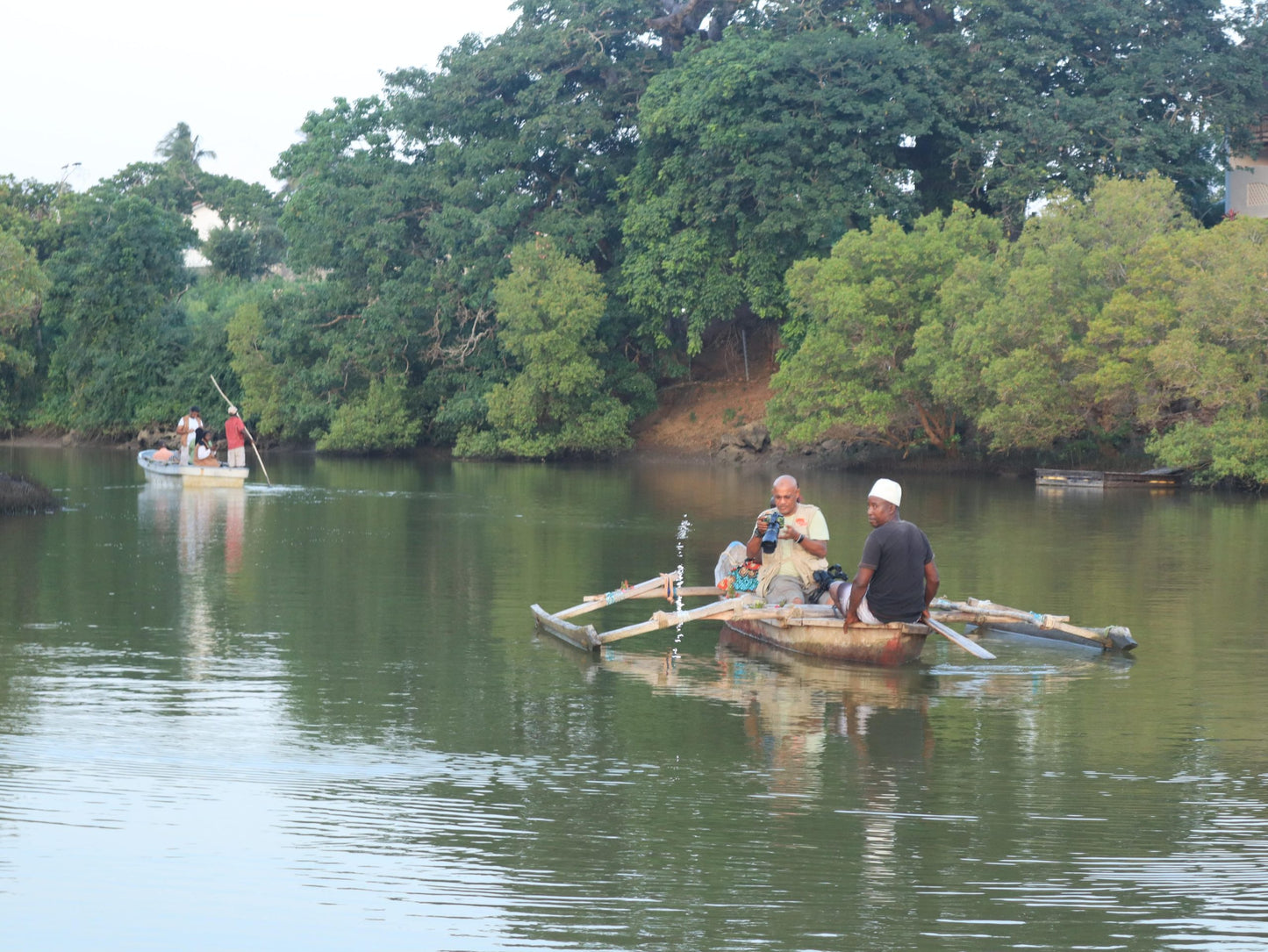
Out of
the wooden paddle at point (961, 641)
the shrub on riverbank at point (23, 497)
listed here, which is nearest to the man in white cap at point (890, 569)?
the wooden paddle at point (961, 641)

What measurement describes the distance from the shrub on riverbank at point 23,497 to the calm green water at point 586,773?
22.7 feet

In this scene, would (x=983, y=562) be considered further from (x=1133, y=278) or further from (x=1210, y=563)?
(x=1133, y=278)

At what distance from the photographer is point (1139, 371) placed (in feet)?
120

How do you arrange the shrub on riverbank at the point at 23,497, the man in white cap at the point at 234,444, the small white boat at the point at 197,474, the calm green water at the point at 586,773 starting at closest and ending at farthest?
the calm green water at the point at 586,773, the shrub on riverbank at the point at 23,497, the small white boat at the point at 197,474, the man in white cap at the point at 234,444

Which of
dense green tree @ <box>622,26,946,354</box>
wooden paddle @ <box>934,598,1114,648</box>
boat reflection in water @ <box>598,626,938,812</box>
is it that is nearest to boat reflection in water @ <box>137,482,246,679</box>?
boat reflection in water @ <box>598,626,938,812</box>

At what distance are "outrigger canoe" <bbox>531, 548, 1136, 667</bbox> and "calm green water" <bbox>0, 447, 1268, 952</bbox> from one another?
21 cm

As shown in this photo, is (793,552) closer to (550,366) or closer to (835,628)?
(835,628)

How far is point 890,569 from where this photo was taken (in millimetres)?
12703

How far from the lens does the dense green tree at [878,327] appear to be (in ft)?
139

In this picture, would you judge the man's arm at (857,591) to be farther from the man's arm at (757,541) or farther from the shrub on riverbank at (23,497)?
the shrub on riverbank at (23,497)

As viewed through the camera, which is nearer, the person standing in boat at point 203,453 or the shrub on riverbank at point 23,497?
the shrub on riverbank at point 23,497

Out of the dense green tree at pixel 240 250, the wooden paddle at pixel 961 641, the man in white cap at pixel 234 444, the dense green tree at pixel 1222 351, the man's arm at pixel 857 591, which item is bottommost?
the wooden paddle at pixel 961 641

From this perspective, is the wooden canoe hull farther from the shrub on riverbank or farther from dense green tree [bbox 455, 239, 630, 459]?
dense green tree [bbox 455, 239, 630, 459]

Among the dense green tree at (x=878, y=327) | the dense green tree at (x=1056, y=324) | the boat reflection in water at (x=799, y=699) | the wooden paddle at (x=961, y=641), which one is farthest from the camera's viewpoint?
the dense green tree at (x=878, y=327)
